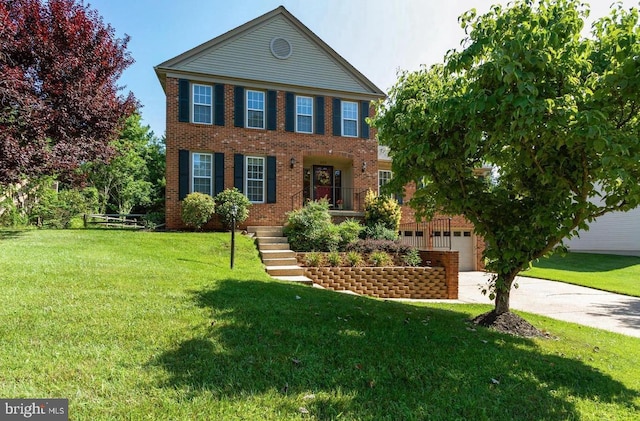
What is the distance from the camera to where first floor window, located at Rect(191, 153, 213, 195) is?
1297 cm

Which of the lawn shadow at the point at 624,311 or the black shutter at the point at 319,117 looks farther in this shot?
the black shutter at the point at 319,117

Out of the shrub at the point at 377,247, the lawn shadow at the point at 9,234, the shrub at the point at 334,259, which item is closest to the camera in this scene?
the lawn shadow at the point at 9,234

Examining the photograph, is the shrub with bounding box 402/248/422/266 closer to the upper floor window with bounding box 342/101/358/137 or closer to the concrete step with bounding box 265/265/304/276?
the concrete step with bounding box 265/265/304/276

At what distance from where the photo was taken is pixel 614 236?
21.7m

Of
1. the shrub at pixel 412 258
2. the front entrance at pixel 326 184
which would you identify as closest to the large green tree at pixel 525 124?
the shrub at pixel 412 258

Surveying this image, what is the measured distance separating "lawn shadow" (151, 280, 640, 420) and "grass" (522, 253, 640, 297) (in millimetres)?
8547

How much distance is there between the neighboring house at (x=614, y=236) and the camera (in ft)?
69.2

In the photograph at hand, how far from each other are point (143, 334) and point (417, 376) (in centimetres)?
260

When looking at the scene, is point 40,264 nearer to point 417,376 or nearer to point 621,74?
point 417,376

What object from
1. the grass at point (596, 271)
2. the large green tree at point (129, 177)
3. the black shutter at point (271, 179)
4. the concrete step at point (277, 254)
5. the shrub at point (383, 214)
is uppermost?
the large green tree at point (129, 177)

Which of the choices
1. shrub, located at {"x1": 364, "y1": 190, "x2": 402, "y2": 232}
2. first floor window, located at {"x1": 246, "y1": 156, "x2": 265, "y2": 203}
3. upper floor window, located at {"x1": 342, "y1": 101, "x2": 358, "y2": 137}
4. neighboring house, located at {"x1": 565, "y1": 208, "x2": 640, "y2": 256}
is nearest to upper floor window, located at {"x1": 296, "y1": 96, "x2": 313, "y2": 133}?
upper floor window, located at {"x1": 342, "y1": 101, "x2": 358, "y2": 137}

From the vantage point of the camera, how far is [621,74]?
3.41 metres

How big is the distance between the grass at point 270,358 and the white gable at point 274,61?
953 cm

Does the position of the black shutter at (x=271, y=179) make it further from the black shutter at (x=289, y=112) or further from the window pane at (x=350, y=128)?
the window pane at (x=350, y=128)
